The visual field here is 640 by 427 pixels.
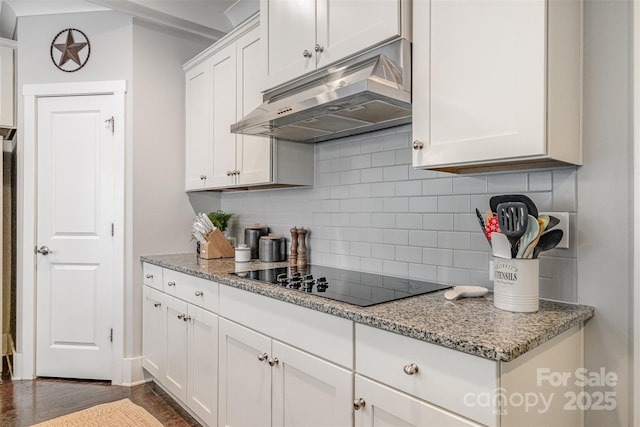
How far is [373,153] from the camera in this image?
2146 mm

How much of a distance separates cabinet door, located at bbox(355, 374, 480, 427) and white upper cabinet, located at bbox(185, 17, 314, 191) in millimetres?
1354

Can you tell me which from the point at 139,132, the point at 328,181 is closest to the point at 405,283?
the point at 328,181

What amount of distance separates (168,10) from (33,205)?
1709mm

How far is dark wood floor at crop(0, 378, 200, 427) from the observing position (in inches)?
95.7

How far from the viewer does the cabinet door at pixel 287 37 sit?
6.28ft

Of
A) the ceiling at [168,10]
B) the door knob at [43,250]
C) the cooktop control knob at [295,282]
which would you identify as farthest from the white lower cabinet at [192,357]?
the ceiling at [168,10]

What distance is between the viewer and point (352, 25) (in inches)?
67.7

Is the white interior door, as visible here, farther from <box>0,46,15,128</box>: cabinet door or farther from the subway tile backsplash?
the subway tile backsplash

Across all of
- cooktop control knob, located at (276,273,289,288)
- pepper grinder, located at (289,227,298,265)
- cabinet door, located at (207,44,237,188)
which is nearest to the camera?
cooktop control knob, located at (276,273,289,288)

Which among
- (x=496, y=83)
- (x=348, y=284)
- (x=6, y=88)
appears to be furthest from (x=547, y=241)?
(x=6, y=88)

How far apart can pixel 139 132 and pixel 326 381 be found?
93.1 inches

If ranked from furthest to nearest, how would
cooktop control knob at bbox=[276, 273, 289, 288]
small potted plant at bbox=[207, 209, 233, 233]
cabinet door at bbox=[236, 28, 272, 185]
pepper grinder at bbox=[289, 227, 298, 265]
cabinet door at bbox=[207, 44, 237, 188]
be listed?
small potted plant at bbox=[207, 209, 233, 233], cabinet door at bbox=[207, 44, 237, 188], pepper grinder at bbox=[289, 227, 298, 265], cabinet door at bbox=[236, 28, 272, 185], cooktop control knob at bbox=[276, 273, 289, 288]

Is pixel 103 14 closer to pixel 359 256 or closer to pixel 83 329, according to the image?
pixel 83 329

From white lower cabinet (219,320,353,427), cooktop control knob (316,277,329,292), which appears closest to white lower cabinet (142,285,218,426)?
white lower cabinet (219,320,353,427)
